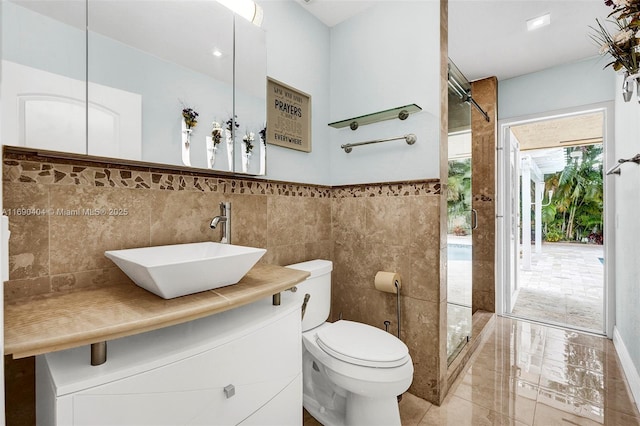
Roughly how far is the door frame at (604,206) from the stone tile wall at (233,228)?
1946mm

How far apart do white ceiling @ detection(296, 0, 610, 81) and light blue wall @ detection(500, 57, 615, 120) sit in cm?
8

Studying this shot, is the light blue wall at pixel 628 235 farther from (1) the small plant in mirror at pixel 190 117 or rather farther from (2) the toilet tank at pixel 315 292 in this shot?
(1) the small plant in mirror at pixel 190 117

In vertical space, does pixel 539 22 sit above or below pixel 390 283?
above

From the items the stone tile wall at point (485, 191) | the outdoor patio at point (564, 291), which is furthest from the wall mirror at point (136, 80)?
the outdoor patio at point (564, 291)

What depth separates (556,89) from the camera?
300cm

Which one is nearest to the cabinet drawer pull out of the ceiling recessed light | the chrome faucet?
the chrome faucet

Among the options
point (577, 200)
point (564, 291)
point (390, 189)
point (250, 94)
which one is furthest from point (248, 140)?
point (577, 200)

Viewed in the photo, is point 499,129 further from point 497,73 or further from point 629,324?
point 629,324

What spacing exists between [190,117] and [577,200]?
431 inches

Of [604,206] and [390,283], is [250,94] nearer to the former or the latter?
[390,283]

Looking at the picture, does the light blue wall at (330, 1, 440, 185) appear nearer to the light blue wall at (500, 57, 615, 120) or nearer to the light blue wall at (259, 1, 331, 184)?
the light blue wall at (259, 1, 331, 184)

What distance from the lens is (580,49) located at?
8.80 feet

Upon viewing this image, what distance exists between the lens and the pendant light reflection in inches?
63.7

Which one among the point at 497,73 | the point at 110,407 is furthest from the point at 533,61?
the point at 110,407
